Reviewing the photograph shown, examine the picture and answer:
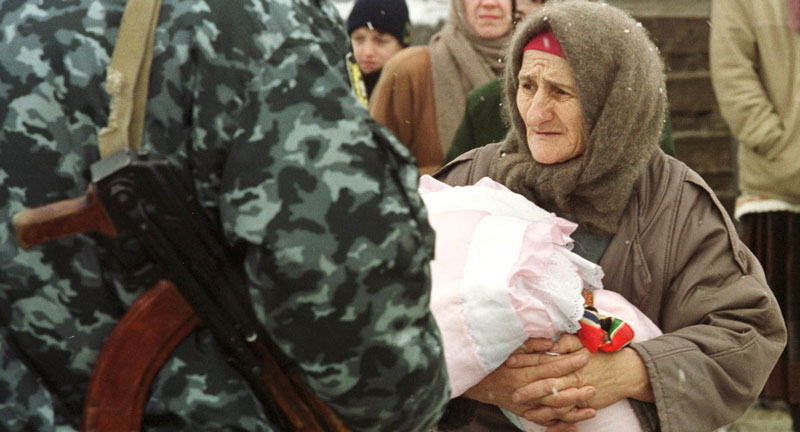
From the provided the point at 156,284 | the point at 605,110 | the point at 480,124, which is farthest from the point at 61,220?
the point at 480,124

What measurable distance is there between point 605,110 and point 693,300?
53cm

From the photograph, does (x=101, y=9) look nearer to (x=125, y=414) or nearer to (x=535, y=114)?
(x=125, y=414)

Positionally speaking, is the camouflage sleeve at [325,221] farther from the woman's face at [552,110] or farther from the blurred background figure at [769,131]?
the blurred background figure at [769,131]

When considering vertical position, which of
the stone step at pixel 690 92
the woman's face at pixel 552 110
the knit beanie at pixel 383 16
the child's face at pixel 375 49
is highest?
the woman's face at pixel 552 110

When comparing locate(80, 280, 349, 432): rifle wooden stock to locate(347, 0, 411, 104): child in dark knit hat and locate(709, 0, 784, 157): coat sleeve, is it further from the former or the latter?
locate(347, 0, 411, 104): child in dark knit hat

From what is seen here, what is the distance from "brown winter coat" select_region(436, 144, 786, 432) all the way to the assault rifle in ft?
3.86

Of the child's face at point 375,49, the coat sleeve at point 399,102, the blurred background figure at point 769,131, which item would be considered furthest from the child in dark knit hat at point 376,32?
the blurred background figure at point 769,131

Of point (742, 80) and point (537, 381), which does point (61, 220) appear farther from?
point (742, 80)

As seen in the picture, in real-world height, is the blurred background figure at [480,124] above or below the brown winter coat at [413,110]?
above

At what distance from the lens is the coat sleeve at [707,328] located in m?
2.52

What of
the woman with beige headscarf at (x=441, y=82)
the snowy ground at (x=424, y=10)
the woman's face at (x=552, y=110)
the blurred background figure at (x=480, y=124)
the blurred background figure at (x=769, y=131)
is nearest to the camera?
the woman's face at (x=552, y=110)

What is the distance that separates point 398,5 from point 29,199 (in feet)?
13.9

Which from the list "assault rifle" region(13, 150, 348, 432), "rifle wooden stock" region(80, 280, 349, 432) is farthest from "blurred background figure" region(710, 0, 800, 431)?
"rifle wooden stock" region(80, 280, 349, 432)

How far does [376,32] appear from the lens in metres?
5.68
